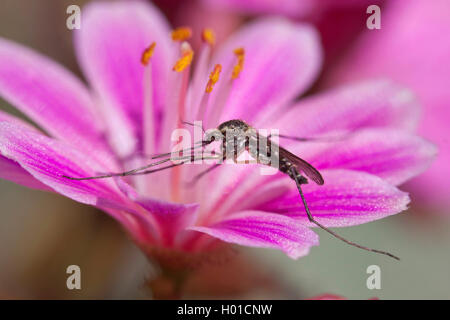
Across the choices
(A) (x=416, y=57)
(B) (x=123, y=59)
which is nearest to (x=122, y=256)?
(B) (x=123, y=59)

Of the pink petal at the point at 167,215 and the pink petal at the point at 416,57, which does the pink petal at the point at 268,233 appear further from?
the pink petal at the point at 416,57

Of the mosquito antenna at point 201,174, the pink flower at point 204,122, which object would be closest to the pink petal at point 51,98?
the pink flower at point 204,122

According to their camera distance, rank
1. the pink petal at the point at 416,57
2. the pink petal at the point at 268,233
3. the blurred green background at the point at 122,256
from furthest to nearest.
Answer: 1. the pink petal at the point at 416,57
2. the blurred green background at the point at 122,256
3. the pink petal at the point at 268,233

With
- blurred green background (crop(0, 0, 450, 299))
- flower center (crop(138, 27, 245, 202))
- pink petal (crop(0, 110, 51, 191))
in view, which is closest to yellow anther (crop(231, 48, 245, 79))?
flower center (crop(138, 27, 245, 202))

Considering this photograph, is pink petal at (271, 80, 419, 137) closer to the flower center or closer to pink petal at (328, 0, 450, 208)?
the flower center
